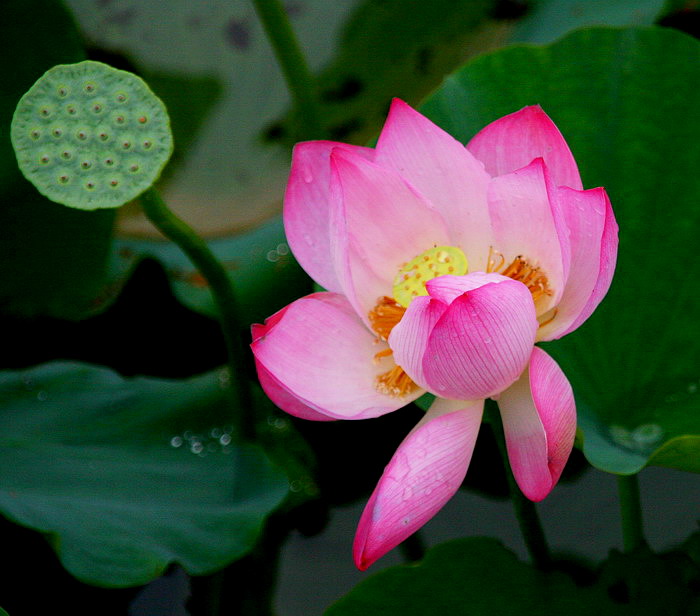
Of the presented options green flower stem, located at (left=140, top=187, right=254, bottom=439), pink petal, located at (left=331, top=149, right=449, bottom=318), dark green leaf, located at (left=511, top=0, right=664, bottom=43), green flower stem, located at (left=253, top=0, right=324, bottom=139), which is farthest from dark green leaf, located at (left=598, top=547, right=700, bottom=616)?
dark green leaf, located at (left=511, top=0, right=664, bottom=43)

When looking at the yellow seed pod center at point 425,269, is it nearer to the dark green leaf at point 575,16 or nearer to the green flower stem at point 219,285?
the green flower stem at point 219,285

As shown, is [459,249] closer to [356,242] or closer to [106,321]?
[356,242]

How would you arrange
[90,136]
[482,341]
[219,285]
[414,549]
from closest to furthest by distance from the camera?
[482,341] → [90,136] → [219,285] → [414,549]

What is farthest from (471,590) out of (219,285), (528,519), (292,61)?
(292,61)

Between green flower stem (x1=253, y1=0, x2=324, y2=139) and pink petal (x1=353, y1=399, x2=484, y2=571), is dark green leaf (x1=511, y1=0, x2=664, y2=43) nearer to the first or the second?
green flower stem (x1=253, y1=0, x2=324, y2=139)

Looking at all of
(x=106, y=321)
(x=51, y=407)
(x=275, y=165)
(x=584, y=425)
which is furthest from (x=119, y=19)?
(x=584, y=425)

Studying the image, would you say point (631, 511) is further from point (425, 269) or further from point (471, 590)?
point (425, 269)
